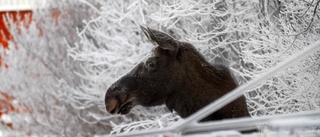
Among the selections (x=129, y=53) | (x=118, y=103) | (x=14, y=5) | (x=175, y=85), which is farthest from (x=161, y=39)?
(x=14, y=5)

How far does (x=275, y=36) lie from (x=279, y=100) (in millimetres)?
960

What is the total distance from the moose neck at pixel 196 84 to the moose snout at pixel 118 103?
11.7 inches

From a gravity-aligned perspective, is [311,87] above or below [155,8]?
below

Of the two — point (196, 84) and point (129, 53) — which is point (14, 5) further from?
point (196, 84)

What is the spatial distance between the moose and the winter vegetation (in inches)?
10.6

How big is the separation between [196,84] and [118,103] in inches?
20.8

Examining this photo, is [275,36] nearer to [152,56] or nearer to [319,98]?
[319,98]

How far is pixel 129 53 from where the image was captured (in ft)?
43.7

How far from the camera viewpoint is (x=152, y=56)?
370 cm

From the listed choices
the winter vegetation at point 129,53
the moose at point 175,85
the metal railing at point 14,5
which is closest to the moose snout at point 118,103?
the moose at point 175,85

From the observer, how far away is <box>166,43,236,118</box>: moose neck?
12.2 feet

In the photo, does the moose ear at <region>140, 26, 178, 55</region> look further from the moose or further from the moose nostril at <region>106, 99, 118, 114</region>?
the moose nostril at <region>106, 99, 118, 114</region>

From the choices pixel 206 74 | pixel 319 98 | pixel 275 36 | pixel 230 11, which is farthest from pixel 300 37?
pixel 206 74

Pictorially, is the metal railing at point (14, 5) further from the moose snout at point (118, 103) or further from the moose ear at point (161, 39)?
the moose ear at point (161, 39)
